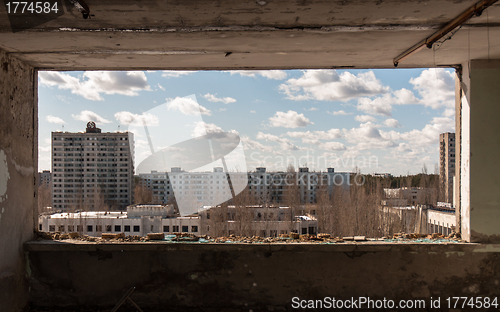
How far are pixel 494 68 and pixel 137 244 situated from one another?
3.88 metres

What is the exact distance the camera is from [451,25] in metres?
2.04

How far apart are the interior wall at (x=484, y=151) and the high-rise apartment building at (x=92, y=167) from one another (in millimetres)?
33733

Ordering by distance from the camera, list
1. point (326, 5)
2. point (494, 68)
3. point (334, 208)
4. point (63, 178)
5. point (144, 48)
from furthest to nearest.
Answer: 1. point (63, 178)
2. point (334, 208)
3. point (494, 68)
4. point (144, 48)
5. point (326, 5)

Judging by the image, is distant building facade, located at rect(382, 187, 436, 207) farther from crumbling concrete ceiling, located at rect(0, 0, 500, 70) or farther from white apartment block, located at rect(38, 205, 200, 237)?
crumbling concrete ceiling, located at rect(0, 0, 500, 70)

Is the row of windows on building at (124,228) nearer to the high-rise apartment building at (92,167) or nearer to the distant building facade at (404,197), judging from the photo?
the high-rise apartment building at (92,167)

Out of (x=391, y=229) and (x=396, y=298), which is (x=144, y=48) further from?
(x=391, y=229)

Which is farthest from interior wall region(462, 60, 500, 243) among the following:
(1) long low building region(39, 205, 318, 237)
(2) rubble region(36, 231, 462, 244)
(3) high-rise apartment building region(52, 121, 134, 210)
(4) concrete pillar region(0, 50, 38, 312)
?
(3) high-rise apartment building region(52, 121, 134, 210)

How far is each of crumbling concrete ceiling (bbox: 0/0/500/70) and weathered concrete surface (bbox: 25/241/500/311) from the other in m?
1.82

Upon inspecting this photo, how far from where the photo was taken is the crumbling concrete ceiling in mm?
1909

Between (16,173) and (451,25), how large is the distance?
154 inches

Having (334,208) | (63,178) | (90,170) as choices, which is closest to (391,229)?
(334,208)

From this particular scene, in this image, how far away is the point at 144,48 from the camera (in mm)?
2562

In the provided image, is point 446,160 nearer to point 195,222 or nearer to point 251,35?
point 195,222
